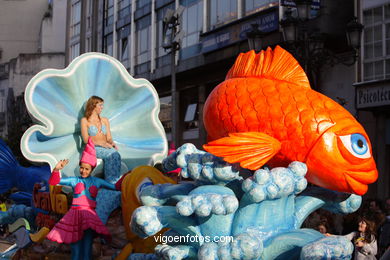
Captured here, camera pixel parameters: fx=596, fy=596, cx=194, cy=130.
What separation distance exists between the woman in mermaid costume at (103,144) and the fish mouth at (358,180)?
8.20ft

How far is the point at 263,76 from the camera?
4.33m

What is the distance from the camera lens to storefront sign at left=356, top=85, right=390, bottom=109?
520 inches

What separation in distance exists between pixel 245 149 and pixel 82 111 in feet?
9.77

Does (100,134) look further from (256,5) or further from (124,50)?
(124,50)

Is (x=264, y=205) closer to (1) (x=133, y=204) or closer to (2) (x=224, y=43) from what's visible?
(1) (x=133, y=204)

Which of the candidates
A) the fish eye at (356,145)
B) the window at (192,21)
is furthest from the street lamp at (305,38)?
the window at (192,21)

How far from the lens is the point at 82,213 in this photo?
18.2ft

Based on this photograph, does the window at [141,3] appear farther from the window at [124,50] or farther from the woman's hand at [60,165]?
the woman's hand at [60,165]

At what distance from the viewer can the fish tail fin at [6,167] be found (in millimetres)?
6781

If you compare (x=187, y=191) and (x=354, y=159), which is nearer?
(x=354, y=159)

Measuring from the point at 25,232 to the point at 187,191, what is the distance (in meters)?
3.16

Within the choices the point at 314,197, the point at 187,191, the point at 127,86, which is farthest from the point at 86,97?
the point at 314,197

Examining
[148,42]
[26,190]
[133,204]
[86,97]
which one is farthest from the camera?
[148,42]
